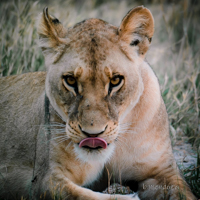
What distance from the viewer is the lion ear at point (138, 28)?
301cm

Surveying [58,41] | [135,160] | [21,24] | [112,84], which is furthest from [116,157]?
[21,24]

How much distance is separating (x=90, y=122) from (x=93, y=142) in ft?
0.54

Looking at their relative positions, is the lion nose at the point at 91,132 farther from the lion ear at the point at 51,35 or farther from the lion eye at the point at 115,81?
the lion ear at the point at 51,35

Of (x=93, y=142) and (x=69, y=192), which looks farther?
(x=69, y=192)

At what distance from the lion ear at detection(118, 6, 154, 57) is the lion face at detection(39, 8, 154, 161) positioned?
0.4 inches

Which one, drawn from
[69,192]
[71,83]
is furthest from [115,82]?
[69,192]

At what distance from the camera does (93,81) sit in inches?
107

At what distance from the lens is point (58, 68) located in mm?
2975

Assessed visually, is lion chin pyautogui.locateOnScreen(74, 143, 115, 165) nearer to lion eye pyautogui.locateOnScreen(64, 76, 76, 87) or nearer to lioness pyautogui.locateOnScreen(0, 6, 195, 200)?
lioness pyautogui.locateOnScreen(0, 6, 195, 200)

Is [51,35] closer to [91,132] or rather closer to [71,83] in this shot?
[71,83]

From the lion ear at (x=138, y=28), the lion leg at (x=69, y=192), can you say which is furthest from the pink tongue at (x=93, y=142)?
the lion ear at (x=138, y=28)

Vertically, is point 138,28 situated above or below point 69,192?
above

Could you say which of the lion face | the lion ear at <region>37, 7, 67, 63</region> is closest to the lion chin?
the lion face

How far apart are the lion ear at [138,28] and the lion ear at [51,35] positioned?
0.48 m
